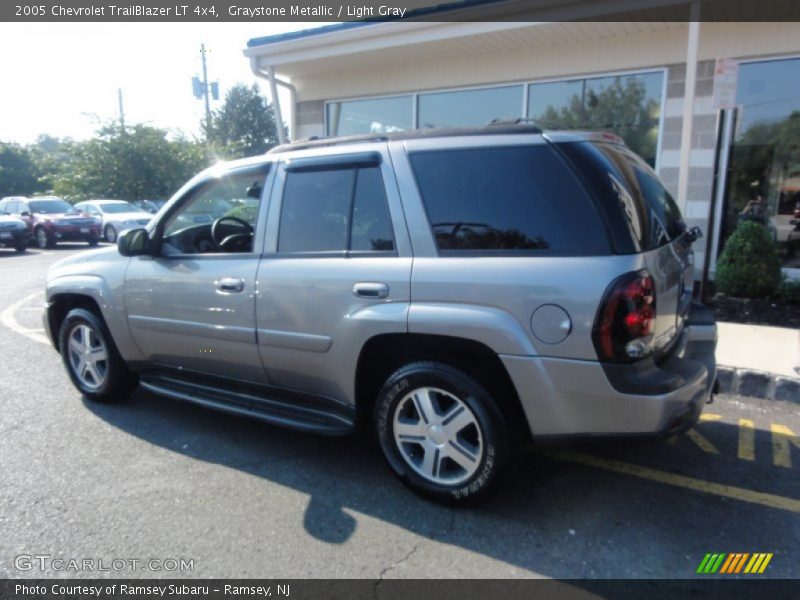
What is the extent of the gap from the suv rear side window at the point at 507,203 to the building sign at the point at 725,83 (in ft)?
11.9

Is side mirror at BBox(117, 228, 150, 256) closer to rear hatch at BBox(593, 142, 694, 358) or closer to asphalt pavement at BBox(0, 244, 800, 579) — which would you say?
asphalt pavement at BBox(0, 244, 800, 579)

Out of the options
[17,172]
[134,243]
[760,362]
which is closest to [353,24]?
[134,243]

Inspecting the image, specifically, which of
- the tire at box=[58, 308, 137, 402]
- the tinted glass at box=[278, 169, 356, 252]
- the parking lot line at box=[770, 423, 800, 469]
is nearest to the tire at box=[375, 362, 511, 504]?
the tinted glass at box=[278, 169, 356, 252]

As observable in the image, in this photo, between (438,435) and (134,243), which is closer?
(438,435)

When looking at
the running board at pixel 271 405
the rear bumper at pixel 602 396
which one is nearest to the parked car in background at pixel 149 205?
the running board at pixel 271 405

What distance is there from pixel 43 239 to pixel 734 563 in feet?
65.8

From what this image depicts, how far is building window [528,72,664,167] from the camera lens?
769 cm

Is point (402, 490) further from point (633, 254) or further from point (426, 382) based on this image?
point (633, 254)

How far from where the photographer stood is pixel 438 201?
292cm

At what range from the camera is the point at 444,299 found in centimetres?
278

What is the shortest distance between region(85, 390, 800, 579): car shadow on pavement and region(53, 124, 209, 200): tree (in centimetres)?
2523

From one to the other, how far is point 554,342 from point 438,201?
93cm

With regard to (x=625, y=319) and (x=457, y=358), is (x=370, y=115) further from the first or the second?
(x=625, y=319)

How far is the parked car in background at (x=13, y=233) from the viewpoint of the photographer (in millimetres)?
16109
